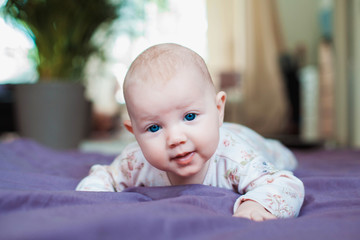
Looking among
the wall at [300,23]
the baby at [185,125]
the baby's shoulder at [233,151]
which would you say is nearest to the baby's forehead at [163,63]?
the baby at [185,125]

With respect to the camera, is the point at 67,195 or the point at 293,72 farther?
the point at 293,72

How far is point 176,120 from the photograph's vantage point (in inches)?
28.3

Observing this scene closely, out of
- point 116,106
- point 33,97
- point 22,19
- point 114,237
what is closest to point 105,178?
point 114,237

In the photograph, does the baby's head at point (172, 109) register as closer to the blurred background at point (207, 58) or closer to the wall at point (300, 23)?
the blurred background at point (207, 58)

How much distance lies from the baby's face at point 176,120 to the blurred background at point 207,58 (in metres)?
2.37

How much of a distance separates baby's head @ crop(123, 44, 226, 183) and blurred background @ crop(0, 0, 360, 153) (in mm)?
2353

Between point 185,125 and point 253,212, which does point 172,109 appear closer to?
point 185,125

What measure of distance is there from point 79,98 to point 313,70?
3.87 meters

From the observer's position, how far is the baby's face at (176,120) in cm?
71

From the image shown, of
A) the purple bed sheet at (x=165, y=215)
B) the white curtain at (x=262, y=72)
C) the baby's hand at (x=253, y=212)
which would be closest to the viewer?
the purple bed sheet at (x=165, y=215)

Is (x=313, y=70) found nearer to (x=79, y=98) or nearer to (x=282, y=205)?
(x=79, y=98)

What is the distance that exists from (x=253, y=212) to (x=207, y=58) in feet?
20.1

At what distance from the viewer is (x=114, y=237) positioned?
19.9 inches

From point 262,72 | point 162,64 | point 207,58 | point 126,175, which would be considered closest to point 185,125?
point 162,64
